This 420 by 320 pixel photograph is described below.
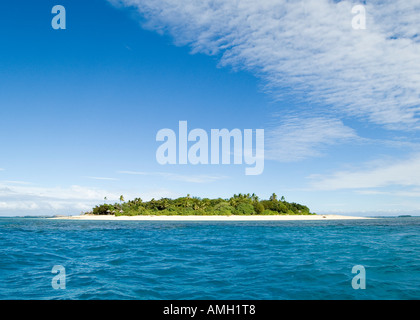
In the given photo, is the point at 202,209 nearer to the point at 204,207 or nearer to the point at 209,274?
the point at 204,207

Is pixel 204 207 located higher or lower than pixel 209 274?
lower

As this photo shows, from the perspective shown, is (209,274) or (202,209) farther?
(202,209)

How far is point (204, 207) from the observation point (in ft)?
421

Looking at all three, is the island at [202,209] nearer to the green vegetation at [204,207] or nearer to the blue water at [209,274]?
the green vegetation at [204,207]

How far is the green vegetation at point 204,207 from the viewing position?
407 ft

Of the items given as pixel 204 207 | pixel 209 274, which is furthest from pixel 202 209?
pixel 209 274

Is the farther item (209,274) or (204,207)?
(204,207)

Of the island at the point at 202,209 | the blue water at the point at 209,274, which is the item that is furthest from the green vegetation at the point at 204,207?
the blue water at the point at 209,274
